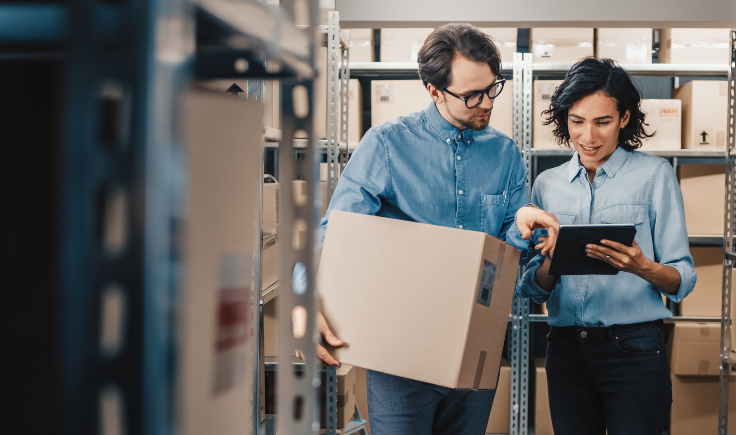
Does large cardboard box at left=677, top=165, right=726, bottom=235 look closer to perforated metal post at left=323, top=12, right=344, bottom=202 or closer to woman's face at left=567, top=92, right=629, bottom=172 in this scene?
woman's face at left=567, top=92, right=629, bottom=172

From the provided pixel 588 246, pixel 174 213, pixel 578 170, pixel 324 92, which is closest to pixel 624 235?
pixel 588 246

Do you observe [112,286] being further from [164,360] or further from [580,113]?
[580,113]

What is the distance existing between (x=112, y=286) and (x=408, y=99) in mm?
2534

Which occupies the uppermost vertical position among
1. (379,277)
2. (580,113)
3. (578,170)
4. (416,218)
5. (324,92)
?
(324,92)

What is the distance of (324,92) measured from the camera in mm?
2283

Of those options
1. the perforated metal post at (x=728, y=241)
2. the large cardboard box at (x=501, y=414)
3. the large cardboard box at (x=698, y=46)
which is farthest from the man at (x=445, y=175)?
the large cardboard box at (x=698, y=46)

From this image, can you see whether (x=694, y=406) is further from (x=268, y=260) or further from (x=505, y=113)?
(x=268, y=260)

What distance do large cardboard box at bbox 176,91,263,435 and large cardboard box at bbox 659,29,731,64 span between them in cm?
293

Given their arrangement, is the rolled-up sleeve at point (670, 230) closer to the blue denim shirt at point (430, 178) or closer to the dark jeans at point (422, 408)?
the blue denim shirt at point (430, 178)

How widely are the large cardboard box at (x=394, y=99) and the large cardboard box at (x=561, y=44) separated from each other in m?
0.64

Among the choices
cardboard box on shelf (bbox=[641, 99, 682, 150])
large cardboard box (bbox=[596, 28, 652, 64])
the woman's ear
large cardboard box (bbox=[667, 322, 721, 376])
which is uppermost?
large cardboard box (bbox=[596, 28, 652, 64])

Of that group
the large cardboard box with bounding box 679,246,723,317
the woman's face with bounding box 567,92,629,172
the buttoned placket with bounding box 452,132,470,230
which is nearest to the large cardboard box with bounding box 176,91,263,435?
the buttoned placket with bounding box 452,132,470,230

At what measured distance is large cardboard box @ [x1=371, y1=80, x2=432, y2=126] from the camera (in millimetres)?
2664

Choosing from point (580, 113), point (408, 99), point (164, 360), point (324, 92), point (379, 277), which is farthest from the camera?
point (408, 99)
